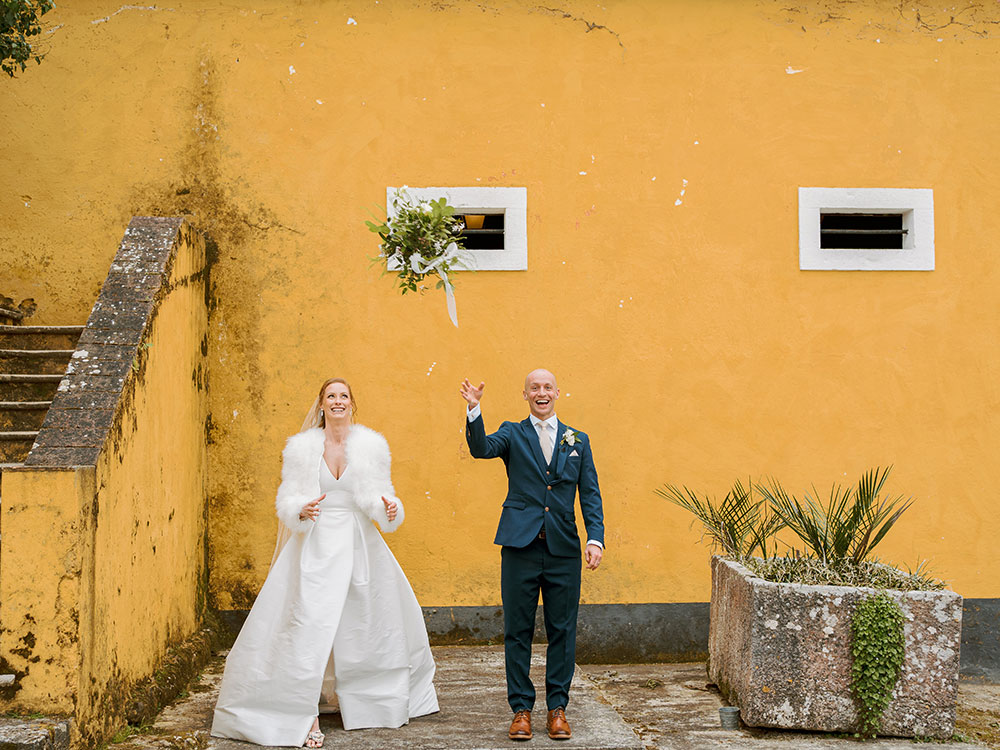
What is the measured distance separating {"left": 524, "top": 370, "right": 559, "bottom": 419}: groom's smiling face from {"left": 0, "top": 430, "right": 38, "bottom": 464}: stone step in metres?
2.87

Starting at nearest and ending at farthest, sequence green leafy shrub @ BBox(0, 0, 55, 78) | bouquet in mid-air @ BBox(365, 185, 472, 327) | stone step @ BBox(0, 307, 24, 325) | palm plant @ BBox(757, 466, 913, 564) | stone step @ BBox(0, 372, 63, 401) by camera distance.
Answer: bouquet in mid-air @ BBox(365, 185, 472, 327)
palm plant @ BBox(757, 466, 913, 564)
green leafy shrub @ BBox(0, 0, 55, 78)
stone step @ BBox(0, 372, 63, 401)
stone step @ BBox(0, 307, 24, 325)

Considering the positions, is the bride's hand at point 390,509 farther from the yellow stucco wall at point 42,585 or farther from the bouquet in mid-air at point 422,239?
the yellow stucco wall at point 42,585

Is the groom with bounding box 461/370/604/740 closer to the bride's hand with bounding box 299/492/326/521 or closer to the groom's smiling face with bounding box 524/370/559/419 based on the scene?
the groom's smiling face with bounding box 524/370/559/419

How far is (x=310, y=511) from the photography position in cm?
479

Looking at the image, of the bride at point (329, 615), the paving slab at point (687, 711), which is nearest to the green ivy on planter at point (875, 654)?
the paving slab at point (687, 711)

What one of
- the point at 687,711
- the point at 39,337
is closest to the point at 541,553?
the point at 687,711

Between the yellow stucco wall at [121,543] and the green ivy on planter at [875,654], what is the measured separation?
3.81 meters

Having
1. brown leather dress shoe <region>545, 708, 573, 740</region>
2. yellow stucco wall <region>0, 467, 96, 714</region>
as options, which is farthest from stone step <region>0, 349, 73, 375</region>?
brown leather dress shoe <region>545, 708, 573, 740</region>

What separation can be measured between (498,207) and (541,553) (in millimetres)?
2895

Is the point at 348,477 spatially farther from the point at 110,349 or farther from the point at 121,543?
the point at 110,349

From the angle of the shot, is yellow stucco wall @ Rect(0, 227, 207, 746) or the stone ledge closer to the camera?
yellow stucco wall @ Rect(0, 227, 207, 746)

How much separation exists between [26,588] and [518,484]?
2.35 metres

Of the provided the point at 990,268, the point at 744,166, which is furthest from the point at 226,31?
the point at 990,268

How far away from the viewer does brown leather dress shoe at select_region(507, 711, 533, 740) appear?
470 centimetres
